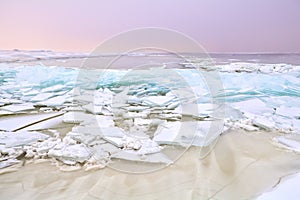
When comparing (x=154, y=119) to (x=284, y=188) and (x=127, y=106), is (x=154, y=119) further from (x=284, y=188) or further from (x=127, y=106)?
(x=284, y=188)

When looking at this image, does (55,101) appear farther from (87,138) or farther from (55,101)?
(87,138)

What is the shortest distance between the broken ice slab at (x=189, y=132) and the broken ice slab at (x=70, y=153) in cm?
53

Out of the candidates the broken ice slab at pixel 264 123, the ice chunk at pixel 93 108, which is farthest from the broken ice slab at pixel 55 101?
the broken ice slab at pixel 264 123

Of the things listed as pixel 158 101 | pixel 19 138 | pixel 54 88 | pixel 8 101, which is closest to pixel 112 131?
pixel 19 138

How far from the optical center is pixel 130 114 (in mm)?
2600

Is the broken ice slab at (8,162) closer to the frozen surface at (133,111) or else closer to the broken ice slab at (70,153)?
the frozen surface at (133,111)

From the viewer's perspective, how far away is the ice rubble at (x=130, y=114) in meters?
1.70

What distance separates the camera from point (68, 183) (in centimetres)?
130

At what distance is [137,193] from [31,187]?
→ 0.55 m

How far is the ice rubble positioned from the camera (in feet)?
5.59

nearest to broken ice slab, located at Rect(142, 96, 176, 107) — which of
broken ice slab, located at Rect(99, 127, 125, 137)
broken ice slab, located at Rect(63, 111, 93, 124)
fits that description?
broken ice slab, located at Rect(63, 111, 93, 124)

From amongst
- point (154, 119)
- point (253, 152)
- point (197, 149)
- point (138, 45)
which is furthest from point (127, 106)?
point (253, 152)

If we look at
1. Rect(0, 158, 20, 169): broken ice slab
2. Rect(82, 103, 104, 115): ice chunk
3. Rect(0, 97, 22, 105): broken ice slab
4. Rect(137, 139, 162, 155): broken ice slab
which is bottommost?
Rect(137, 139, 162, 155): broken ice slab

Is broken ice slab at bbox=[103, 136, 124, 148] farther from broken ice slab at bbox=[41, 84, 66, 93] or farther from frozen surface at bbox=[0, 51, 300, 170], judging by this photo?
broken ice slab at bbox=[41, 84, 66, 93]
